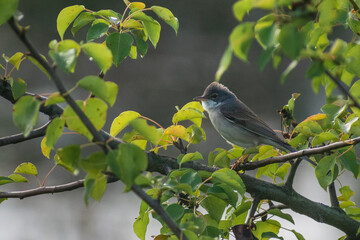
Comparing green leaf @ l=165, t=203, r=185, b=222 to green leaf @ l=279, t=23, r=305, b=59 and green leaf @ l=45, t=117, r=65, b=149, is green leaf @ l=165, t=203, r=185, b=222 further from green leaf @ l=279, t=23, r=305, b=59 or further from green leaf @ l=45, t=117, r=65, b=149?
green leaf @ l=279, t=23, r=305, b=59

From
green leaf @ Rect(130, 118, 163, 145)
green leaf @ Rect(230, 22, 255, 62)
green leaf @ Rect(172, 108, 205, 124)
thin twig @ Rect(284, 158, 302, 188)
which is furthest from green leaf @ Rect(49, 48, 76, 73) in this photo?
thin twig @ Rect(284, 158, 302, 188)

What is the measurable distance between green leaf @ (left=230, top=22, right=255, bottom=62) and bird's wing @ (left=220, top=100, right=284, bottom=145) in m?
3.19

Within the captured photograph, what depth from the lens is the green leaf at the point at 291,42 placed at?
118 centimetres

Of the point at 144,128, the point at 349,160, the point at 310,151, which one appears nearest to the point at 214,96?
the point at 349,160

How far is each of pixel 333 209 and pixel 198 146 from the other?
19.8 ft

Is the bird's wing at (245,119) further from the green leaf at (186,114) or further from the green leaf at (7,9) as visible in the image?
the green leaf at (7,9)

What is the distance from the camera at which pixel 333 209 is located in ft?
7.92

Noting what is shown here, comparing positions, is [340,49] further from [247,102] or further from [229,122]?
[247,102]

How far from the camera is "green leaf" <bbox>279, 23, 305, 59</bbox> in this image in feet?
3.86

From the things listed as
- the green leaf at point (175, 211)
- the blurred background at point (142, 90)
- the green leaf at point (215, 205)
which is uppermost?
the green leaf at point (175, 211)

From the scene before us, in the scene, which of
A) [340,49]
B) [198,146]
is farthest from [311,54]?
[198,146]

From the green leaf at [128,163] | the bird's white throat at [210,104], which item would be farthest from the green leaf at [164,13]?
the bird's white throat at [210,104]

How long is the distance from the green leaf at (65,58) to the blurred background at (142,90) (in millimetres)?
6621

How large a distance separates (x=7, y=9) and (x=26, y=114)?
0.26 meters
